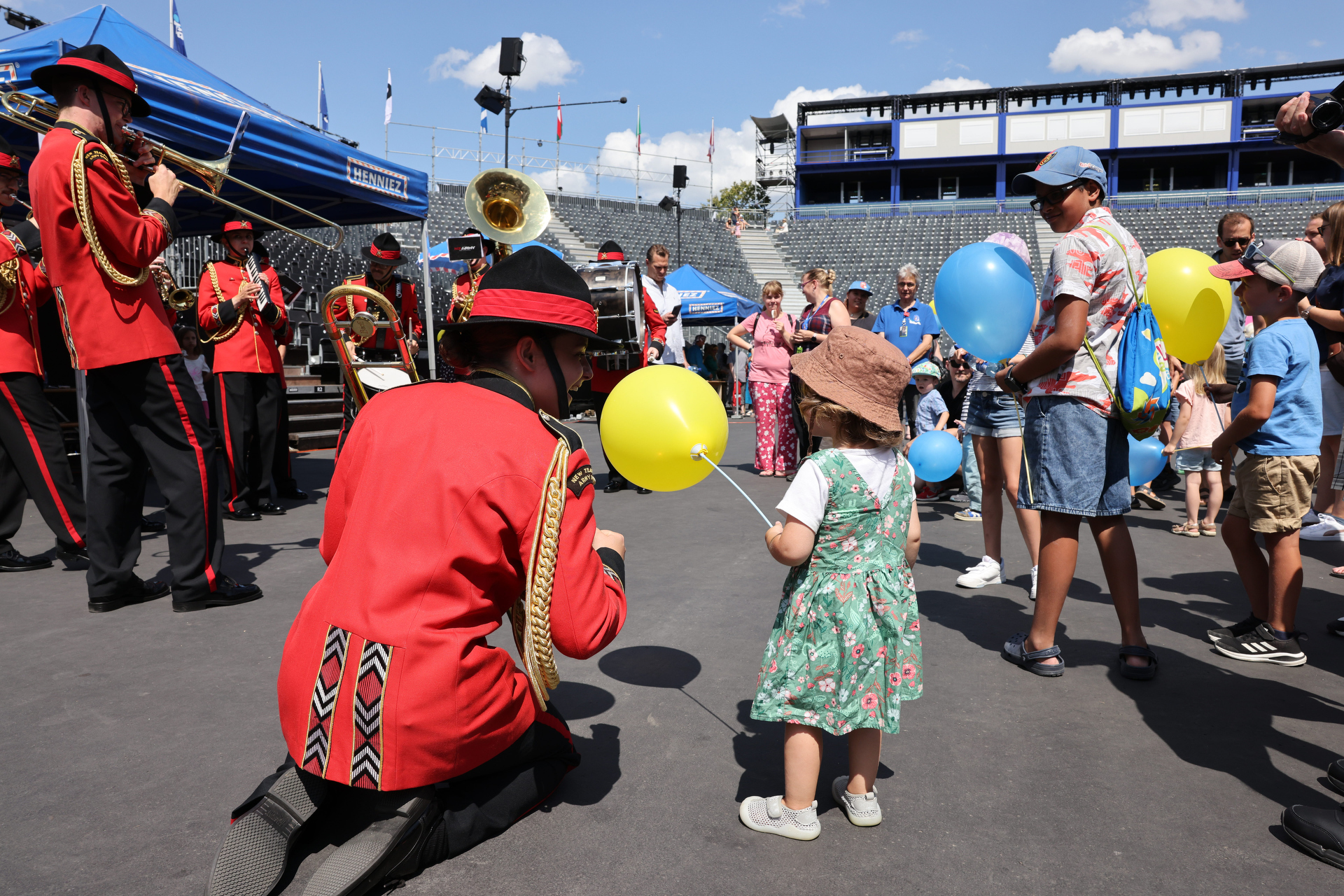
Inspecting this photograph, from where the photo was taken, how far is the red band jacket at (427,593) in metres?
1.76

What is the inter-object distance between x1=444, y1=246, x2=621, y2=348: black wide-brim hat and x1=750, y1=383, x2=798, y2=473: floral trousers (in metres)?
6.47

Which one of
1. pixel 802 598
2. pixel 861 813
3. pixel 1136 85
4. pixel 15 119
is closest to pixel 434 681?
pixel 802 598

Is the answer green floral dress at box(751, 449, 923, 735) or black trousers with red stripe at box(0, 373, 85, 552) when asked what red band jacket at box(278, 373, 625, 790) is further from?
black trousers with red stripe at box(0, 373, 85, 552)

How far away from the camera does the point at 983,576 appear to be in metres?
4.55

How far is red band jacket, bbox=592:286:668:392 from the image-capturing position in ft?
24.7

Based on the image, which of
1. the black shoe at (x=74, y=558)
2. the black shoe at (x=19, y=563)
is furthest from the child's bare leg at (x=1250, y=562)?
the black shoe at (x=19, y=563)

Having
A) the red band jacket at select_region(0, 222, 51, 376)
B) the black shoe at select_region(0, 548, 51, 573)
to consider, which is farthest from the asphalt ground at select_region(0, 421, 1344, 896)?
the red band jacket at select_region(0, 222, 51, 376)

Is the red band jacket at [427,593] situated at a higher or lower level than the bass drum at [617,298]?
lower

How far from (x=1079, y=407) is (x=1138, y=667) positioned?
3.47 feet

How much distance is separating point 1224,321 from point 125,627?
5094 millimetres

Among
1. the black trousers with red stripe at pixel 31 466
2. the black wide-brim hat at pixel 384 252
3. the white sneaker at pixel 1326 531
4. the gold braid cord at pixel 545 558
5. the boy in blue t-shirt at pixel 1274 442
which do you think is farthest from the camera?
the black wide-brim hat at pixel 384 252

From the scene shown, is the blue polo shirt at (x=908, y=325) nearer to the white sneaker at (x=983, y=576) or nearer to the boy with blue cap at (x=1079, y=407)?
the white sneaker at (x=983, y=576)

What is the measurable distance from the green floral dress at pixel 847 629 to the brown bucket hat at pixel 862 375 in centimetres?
16

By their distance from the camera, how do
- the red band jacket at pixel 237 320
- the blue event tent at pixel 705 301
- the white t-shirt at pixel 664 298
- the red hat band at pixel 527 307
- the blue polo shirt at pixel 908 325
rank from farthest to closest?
the blue event tent at pixel 705 301 < the white t-shirt at pixel 664 298 < the blue polo shirt at pixel 908 325 < the red band jacket at pixel 237 320 < the red hat band at pixel 527 307
